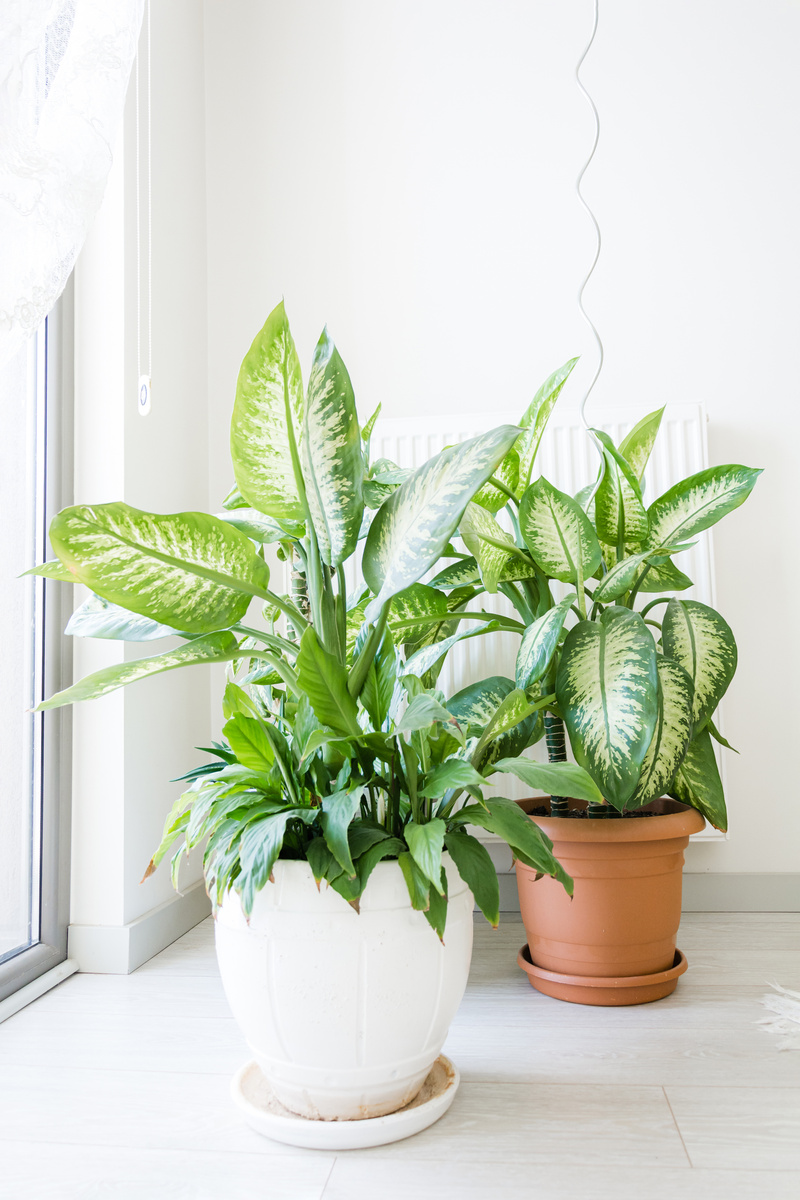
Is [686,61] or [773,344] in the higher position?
[686,61]

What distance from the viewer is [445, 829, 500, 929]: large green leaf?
0.79m

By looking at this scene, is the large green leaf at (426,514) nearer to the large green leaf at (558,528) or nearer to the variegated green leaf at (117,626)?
the variegated green leaf at (117,626)

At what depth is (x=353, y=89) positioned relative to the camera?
178 centimetres

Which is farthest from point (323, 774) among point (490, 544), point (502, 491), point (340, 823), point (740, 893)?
point (740, 893)

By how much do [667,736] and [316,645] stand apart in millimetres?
510

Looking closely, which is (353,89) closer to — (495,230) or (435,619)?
(495,230)

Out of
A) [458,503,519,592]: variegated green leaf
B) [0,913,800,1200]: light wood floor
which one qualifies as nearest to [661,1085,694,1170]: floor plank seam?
[0,913,800,1200]: light wood floor

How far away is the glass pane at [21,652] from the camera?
4.19ft

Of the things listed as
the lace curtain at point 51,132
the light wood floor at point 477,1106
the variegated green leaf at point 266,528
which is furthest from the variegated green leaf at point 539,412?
the light wood floor at point 477,1106

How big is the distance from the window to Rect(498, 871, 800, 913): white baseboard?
0.78 meters

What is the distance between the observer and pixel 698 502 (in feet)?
→ 3.75

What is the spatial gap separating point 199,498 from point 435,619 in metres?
0.78

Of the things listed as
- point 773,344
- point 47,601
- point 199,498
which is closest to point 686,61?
point 773,344

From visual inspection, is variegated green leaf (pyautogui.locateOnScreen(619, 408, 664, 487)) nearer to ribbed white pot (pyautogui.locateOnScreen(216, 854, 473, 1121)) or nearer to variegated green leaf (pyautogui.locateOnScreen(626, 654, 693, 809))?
variegated green leaf (pyautogui.locateOnScreen(626, 654, 693, 809))
